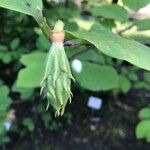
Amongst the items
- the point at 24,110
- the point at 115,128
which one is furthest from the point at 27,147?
the point at 115,128

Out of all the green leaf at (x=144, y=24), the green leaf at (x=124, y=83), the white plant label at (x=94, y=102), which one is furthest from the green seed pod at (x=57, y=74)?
the white plant label at (x=94, y=102)

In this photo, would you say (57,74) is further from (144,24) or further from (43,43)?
(43,43)

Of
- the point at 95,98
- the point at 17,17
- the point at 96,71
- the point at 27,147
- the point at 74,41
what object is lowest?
the point at 27,147

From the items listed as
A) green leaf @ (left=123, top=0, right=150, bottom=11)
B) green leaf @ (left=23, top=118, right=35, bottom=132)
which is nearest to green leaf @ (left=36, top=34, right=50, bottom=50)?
green leaf @ (left=23, top=118, right=35, bottom=132)

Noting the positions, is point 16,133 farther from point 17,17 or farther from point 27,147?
point 17,17

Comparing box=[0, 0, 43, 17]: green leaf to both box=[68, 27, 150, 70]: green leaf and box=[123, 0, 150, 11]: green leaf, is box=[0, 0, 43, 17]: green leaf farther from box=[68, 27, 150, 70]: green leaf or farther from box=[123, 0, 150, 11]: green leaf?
box=[123, 0, 150, 11]: green leaf
